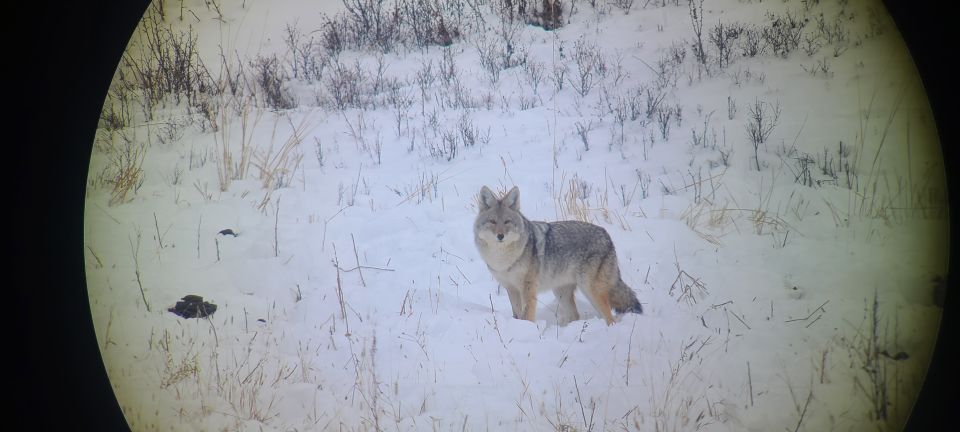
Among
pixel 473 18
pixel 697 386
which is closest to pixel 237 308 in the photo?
pixel 473 18

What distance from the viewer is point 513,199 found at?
278 cm

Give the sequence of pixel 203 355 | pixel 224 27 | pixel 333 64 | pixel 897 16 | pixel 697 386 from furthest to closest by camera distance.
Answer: pixel 333 64, pixel 224 27, pixel 203 355, pixel 697 386, pixel 897 16

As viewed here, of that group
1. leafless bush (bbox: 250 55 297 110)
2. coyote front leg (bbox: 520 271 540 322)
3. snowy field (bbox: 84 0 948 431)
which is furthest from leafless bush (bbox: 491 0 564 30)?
coyote front leg (bbox: 520 271 540 322)

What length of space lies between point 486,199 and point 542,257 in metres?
0.49

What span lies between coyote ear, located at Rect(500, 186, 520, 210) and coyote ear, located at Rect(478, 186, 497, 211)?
2.0 inches

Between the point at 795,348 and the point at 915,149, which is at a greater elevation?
the point at 915,149

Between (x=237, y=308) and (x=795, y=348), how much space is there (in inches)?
96.8

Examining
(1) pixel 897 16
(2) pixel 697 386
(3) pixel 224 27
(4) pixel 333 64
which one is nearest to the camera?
(1) pixel 897 16

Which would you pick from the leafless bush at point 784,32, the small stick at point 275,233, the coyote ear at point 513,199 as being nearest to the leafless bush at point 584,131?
the coyote ear at point 513,199

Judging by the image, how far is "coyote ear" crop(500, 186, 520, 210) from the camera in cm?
276

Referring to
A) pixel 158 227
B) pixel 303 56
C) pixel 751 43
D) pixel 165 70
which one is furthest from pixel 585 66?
pixel 158 227

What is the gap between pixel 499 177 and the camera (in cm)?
280

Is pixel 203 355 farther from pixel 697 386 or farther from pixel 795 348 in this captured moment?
pixel 795 348

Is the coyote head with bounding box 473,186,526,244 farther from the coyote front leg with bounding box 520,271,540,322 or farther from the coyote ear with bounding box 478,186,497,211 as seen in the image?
the coyote front leg with bounding box 520,271,540,322
